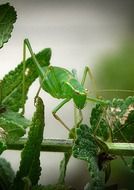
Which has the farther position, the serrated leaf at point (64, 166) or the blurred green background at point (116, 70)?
the blurred green background at point (116, 70)

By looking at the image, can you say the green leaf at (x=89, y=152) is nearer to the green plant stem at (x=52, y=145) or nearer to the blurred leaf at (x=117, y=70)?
the green plant stem at (x=52, y=145)

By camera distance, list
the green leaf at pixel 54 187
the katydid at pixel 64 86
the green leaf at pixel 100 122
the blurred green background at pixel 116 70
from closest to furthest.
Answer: the green leaf at pixel 54 187, the green leaf at pixel 100 122, the katydid at pixel 64 86, the blurred green background at pixel 116 70

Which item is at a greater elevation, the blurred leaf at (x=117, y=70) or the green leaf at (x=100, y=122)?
the green leaf at (x=100, y=122)

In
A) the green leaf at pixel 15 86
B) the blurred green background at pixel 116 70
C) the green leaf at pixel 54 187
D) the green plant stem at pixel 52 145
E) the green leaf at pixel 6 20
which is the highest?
the green leaf at pixel 6 20

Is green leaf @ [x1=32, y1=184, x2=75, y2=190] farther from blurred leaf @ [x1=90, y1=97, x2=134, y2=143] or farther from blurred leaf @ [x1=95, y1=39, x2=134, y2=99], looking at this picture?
blurred leaf @ [x1=95, y1=39, x2=134, y2=99]

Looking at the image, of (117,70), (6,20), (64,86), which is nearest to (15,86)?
(6,20)

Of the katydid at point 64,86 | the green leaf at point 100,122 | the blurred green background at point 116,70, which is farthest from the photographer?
the blurred green background at point 116,70

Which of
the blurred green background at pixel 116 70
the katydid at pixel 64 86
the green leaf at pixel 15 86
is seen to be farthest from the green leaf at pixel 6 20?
the blurred green background at pixel 116 70
